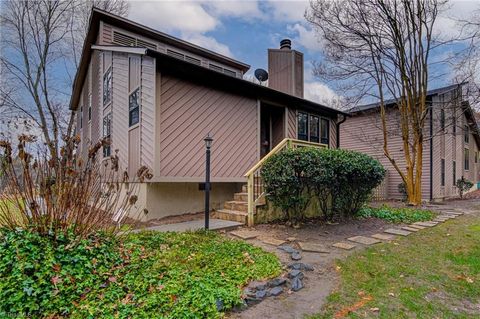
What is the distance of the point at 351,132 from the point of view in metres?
16.3

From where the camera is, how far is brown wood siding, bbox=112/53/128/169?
25.2 ft


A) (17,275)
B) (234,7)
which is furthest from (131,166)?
(234,7)

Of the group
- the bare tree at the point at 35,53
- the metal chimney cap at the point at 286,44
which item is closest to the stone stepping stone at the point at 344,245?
the metal chimney cap at the point at 286,44

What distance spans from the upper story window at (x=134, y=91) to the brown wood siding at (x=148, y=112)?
1.09 ft

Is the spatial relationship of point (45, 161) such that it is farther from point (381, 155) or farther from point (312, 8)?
point (381, 155)

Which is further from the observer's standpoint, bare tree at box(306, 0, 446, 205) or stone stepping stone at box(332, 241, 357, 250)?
bare tree at box(306, 0, 446, 205)

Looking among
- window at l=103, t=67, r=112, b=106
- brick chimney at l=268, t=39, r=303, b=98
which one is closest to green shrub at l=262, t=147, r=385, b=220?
window at l=103, t=67, r=112, b=106

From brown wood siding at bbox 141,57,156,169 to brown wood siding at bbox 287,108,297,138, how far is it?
191 inches

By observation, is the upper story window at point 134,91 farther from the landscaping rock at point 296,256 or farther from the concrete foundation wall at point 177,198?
the landscaping rock at point 296,256

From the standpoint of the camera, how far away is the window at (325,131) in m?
11.1

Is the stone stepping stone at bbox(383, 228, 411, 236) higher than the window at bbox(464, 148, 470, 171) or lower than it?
lower

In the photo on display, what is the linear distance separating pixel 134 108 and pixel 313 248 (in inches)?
209

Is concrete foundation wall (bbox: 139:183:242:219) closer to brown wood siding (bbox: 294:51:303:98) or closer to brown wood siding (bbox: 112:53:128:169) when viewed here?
brown wood siding (bbox: 112:53:128:169)

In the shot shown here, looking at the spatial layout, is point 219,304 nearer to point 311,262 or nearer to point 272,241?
point 311,262
